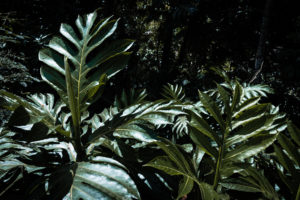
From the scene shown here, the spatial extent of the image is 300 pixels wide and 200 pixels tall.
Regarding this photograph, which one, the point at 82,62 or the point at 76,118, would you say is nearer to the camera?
the point at 76,118

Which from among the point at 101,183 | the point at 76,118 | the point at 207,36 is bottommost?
the point at 101,183

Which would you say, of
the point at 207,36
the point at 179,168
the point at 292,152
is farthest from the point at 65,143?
the point at 207,36

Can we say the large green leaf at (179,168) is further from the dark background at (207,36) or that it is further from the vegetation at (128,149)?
the dark background at (207,36)

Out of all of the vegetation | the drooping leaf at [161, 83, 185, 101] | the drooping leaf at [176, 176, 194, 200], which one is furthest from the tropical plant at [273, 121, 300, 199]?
the drooping leaf at [161, 83, 185, 101]

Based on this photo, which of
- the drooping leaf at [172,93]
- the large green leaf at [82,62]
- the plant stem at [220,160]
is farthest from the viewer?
the drooping leaf at [172,93]

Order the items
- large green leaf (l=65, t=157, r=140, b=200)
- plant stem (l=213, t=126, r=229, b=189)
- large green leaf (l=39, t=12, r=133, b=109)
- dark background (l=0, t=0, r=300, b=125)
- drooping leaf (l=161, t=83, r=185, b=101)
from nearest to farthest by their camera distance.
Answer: large green leaf (l=65, t=157, r=140, b=200) → plant stem (l=213, t=126, r=229, b=189) → large green leaf (l=39, t=12, r=133, b=109) → drooping leaf (l=161, t=83, r=185, b=101) → dark background (l=0, t=0, r=300, b=125)

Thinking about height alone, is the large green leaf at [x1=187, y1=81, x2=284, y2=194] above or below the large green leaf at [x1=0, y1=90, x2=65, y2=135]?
below

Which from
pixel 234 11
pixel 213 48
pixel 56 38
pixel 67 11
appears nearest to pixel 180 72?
pixel 213 48

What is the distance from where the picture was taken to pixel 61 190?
0.67 m

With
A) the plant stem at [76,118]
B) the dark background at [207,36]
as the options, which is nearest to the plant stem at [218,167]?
the plant stem at [76,118]

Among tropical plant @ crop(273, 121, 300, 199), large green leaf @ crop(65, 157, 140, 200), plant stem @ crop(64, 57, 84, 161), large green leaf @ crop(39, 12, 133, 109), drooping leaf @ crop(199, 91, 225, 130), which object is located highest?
large green leaf @ crop(39, 12, 133, 109)

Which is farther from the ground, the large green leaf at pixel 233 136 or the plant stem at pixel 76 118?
the plant stem at pixel 76 118

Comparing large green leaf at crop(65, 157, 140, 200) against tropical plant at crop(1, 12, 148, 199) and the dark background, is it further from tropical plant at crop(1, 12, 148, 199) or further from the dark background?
the dark background

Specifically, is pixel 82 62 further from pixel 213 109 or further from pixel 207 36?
pixel 207 36
